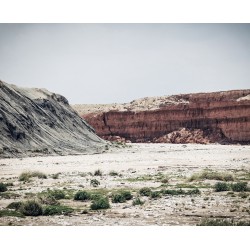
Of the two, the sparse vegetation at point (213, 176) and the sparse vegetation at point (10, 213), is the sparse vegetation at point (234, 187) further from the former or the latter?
the sparse vegetation at point (10, 213)

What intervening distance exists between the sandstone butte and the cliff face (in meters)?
35.3

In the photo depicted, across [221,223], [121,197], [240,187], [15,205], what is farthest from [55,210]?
[240,187]

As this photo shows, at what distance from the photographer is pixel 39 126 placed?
4131cm

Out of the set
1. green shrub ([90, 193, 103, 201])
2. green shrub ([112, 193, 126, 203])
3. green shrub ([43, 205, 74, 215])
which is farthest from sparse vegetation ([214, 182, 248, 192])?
green shrub ([43, 205, 74, 215])

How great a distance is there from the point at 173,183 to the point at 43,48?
8.25m

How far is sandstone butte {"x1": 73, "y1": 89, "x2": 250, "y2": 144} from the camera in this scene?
82.1m

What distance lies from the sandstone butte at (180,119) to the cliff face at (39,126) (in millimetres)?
35298

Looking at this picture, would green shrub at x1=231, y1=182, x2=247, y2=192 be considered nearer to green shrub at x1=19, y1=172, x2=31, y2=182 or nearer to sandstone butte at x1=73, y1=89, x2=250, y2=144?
green shrub at x1=19, y1=172, x2=31, y2=182

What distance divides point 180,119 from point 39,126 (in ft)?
171

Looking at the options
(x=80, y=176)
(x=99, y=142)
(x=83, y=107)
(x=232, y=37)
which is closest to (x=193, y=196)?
(x=232, y=37)

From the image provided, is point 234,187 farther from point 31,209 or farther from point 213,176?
point 31,209

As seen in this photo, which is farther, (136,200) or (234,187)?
(234,187)

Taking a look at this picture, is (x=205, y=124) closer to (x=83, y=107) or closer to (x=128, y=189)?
(x=83, y=107)

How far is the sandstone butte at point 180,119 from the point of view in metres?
82.1
